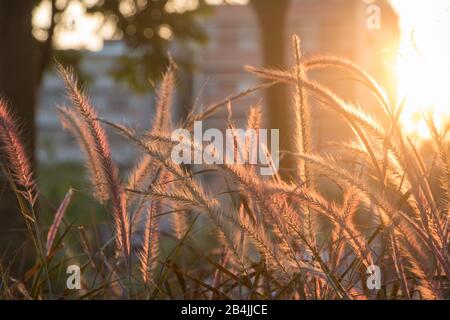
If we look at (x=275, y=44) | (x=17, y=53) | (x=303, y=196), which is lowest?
(x=303, y=196)

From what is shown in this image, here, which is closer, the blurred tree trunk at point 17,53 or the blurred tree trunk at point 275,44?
the blurred tree trunk at point 17,53

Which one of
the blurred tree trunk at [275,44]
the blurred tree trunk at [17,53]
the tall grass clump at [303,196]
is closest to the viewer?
the tall grass clump at [303,196]

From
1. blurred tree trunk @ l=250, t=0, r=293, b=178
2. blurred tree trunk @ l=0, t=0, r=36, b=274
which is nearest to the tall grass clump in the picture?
blurred tree trunk @ l=0, t=0, r=36, b=274

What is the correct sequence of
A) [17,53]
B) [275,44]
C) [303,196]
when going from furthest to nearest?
[275,44] → [17,53] → [303,196]

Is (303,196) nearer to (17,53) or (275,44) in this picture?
(17,53)

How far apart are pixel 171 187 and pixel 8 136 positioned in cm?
36

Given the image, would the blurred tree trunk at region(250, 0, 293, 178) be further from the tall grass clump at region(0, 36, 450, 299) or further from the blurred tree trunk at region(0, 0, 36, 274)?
the tall grass clump at region(0, 36, 450, 299)

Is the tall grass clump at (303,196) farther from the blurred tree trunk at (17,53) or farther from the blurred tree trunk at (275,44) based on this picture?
the blurred tree trunk at (275,44)

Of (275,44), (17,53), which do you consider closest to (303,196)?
(17,53)

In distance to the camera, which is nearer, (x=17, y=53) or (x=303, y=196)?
(x=303, y=196)

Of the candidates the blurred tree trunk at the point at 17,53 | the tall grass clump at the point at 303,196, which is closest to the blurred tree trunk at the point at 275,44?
the blurred tree trunk at the point at 17,53
